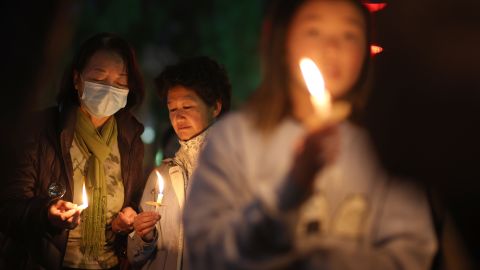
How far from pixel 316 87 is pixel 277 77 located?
0.87ft

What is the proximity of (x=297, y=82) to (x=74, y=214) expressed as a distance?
1519mm

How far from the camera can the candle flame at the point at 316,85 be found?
2275 millimetres

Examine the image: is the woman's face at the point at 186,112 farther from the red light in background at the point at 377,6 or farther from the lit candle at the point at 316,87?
the lit candle at the point at 316,87

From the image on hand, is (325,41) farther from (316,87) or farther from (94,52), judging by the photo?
(94,52)

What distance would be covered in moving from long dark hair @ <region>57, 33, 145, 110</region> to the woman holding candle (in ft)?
4.68

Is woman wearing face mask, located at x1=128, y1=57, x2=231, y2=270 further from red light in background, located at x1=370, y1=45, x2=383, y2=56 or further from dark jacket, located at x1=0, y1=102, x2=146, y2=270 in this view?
red light in background, located at x1=370, y1=45, x2=383, y2=56

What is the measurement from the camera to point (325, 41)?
2557 mm

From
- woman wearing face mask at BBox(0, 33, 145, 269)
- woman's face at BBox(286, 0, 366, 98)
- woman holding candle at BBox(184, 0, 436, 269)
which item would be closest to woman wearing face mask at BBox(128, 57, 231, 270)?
woman wearing face mask at BBox(0, 33, 145, 269)

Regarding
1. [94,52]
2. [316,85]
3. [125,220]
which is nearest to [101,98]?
[94,52]

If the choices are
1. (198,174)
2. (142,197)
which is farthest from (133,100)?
(198,174)

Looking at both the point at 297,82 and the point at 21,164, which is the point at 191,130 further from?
the point at 297,82

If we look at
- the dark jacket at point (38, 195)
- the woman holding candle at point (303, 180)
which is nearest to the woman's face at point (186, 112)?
the dark jacket at point (38, 195)

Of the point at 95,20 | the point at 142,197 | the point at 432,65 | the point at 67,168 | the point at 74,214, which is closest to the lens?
the point at 432,65

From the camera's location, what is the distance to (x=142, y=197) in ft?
12.7
